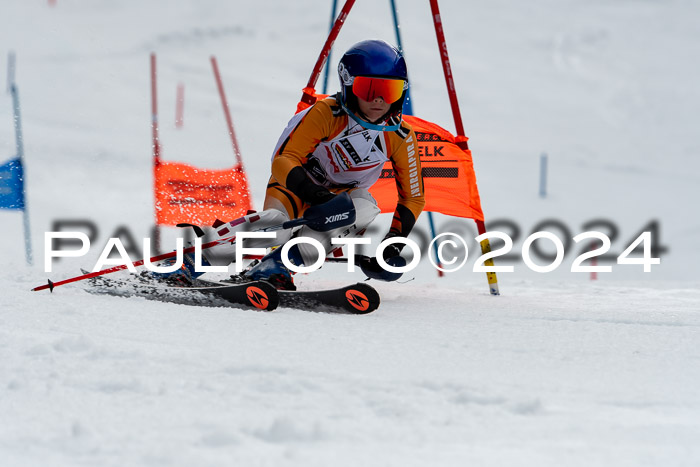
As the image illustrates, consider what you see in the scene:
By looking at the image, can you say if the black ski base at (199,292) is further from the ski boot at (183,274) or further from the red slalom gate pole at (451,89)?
the red slalom gate pole at (451,89)

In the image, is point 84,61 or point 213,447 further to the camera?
point 84,61

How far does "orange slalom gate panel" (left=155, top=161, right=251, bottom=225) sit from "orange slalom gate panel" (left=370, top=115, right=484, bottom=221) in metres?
2.11

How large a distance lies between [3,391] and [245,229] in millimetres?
1804

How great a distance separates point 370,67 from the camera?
3.52 meters

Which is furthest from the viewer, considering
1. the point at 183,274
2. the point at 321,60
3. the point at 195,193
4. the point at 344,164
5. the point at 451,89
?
the point at 195,193

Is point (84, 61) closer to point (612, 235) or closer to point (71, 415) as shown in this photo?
point (612, 235)

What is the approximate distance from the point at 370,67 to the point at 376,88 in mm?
109

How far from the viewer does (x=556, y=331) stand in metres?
2.98

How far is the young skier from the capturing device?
355 cm

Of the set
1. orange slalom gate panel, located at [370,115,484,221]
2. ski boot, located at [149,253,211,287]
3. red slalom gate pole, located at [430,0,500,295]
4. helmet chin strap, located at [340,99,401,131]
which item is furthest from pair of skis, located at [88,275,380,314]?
orange slalom gate panel, located at [370,115,484,221]

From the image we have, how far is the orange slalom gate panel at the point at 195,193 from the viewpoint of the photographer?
635 cm

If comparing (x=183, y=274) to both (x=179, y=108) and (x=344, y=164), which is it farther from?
(x=179, y=108)

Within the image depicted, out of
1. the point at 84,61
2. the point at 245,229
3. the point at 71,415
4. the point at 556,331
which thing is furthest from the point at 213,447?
the point at 84,61

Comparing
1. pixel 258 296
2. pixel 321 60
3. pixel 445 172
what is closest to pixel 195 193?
pixel 321 60
